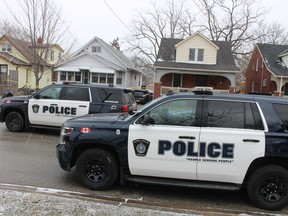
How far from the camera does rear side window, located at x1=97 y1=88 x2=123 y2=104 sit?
10.1 m

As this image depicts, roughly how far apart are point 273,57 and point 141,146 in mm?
31196

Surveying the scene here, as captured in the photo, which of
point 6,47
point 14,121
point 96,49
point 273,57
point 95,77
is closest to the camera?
point 14,121

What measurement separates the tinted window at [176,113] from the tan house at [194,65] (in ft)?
77.9

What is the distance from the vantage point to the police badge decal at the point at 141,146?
5.34m

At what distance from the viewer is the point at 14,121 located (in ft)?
35.6

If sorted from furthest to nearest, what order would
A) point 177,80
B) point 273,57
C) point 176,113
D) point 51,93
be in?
1. point 273,57
2. point 177,80
3. point 51,93
4. point 176,113

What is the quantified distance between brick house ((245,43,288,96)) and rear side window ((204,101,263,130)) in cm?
2580

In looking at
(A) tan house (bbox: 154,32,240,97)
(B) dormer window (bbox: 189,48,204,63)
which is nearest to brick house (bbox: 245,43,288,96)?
(A) tan house (bbox: 154,32,240,97)

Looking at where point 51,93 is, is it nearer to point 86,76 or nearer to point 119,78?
point 86,76

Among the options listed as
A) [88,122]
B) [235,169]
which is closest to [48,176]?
[88,122]


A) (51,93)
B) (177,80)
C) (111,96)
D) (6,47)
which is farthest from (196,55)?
(6,47)

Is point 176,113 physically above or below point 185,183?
above

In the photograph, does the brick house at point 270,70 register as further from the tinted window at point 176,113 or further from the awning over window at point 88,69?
the tinted window at point 176,113

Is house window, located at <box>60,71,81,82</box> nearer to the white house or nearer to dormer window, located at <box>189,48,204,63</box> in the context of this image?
the white house
